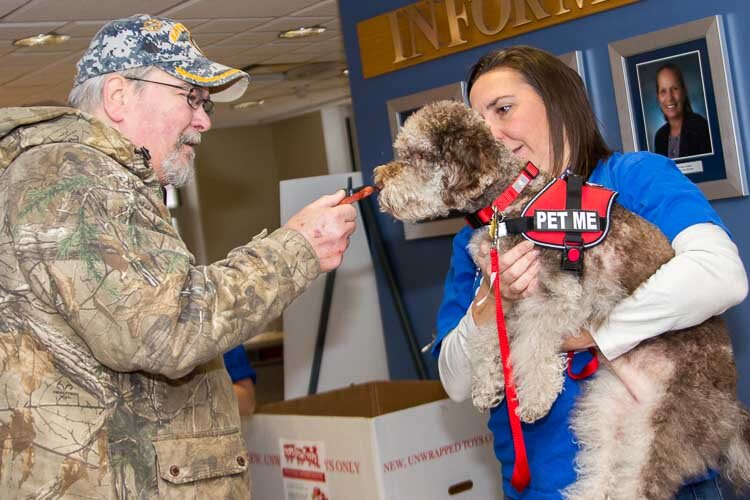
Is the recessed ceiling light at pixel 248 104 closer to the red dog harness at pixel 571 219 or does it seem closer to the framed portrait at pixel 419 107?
the framed portrait at pixel 419 107

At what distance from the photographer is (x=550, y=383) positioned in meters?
1.91

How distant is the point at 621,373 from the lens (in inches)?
73.7

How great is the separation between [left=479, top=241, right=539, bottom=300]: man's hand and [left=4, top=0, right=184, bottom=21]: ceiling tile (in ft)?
10.9

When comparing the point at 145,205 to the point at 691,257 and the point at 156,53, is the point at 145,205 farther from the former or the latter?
the point at 691,257

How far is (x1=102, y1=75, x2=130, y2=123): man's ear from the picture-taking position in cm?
188

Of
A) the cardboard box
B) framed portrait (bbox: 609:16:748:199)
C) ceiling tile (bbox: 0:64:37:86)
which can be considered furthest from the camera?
ceiling tile (bbox: 0:64:37:86)

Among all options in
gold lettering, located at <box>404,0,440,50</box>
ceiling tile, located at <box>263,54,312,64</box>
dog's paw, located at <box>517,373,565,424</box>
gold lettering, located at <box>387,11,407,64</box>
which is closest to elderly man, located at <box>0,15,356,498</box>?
dog's paw, located at <box>517,373,565,424</box>

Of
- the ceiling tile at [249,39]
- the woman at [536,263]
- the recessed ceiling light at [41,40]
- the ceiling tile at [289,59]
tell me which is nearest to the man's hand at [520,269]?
the woman at [536,263]

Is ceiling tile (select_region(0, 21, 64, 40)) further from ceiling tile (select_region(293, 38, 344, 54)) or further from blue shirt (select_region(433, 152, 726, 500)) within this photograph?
blue shirt (select_region(433, 152, 726, 500))

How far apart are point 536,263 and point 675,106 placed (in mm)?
1210

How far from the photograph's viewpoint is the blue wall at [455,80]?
8.96ft

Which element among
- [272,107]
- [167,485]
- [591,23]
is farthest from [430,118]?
[272,107]

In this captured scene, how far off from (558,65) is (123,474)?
1.26 m

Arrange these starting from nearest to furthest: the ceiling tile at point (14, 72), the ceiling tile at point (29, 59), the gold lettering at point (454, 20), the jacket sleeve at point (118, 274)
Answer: the jacket sleeve at point (118, 274) < the gold lettering at point (454, 20) < the ceiling tile at point (29, 59) < the ceiling tile at point (14, 72)
